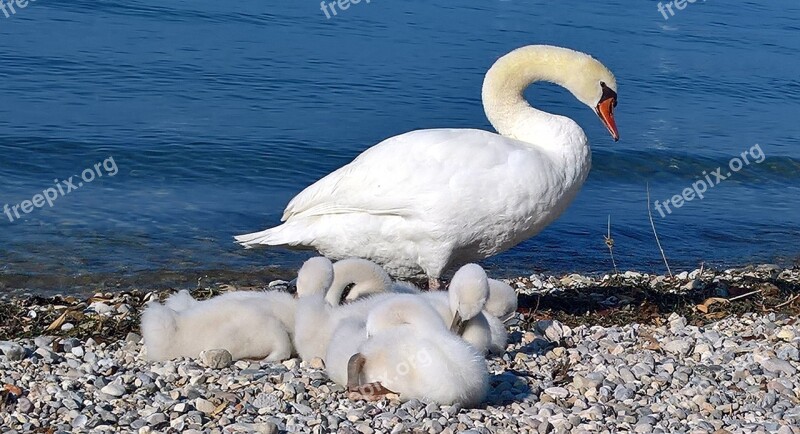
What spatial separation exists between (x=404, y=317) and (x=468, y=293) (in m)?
0.36

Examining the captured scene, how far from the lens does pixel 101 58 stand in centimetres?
1686

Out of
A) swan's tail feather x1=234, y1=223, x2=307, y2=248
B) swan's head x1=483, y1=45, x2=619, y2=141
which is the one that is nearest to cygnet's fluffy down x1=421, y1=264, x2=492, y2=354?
swan's tail feather x1=234, y1=223, x2=307, y2=248

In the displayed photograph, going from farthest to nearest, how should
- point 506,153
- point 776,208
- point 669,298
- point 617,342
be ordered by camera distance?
point 776,208
point 669,298
point 506,153
point 617,342

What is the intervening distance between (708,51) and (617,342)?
1776cm

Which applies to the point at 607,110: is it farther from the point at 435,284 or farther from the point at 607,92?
the point at 435,284

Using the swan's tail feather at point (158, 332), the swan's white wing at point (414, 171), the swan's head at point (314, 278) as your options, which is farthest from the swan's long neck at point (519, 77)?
the swan's tail feather at point (158, 332)

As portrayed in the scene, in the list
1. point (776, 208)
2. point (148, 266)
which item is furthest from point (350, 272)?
point (776, 208)

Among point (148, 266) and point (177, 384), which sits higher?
point (177, 384)

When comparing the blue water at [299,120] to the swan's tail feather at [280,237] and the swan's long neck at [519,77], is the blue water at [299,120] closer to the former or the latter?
the swan's tail feather at [280,237]

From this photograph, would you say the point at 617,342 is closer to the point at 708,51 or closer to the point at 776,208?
the point at 776,208

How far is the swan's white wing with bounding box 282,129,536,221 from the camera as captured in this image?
7.16m

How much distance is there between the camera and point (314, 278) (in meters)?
6.44

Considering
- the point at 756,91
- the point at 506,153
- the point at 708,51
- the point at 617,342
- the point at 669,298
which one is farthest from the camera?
the point at 708,51

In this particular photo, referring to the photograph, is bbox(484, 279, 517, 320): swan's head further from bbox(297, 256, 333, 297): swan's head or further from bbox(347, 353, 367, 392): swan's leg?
bbox(347, 353, 367, 392): swan's leg
